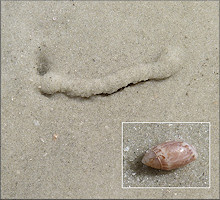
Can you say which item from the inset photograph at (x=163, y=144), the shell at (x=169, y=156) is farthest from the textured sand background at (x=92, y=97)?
the shell at (x=169, y=156)

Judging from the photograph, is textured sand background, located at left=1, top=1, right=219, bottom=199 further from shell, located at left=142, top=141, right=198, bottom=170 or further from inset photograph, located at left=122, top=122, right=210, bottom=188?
shell, located at left=142, top=141, right=198, bottom=170

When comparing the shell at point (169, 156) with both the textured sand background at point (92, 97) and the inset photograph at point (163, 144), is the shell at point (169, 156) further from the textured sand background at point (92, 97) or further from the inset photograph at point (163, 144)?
the textured sand background at point (92, 97)

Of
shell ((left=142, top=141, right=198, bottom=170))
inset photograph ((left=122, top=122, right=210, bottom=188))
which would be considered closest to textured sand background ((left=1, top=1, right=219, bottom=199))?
inset photograph ((left=122, top=122, right=210, bottom=188))

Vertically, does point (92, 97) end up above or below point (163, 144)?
above

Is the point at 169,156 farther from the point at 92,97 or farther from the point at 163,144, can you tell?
the point at 92,97

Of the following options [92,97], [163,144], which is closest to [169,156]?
[163,144]
